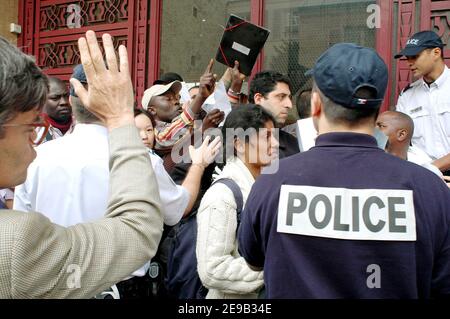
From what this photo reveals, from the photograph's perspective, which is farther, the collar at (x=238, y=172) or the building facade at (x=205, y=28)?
the building facade at (x=205, y=28)

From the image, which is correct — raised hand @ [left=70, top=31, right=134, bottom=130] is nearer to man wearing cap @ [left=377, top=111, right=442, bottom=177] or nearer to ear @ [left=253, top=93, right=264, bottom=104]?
man wearing cap @ [left=377, top=111, right=442, bottom=177]

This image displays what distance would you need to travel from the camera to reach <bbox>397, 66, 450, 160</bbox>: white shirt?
381cm

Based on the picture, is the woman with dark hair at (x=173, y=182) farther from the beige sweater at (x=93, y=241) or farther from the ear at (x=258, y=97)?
the ear at (x=258, y=97)

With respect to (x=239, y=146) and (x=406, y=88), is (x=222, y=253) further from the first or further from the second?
(x=406, y=88)

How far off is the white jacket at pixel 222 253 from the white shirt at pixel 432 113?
2.33 metres

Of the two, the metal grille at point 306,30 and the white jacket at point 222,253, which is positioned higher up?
the metal grille at point 306,30

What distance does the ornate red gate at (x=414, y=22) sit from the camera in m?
4.09

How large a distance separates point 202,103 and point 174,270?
4.68ft

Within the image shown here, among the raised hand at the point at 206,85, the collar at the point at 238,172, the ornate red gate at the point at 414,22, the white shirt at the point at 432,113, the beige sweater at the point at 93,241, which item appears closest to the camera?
the beige sweater at the point at 93,241

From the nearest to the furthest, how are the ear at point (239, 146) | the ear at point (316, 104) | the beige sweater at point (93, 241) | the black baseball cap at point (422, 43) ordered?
the beige sweater at point (93, 241)
the ear at point (316, 104)
the ear at point (239, 146)
the black baseball cap at point (422, 43)

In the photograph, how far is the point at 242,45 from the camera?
384 centimetres

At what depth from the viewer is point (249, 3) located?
492 centimetres

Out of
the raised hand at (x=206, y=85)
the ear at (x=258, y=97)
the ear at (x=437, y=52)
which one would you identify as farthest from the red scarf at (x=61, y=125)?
the ear at (x=437, y=52)

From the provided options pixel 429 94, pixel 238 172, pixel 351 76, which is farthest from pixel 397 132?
pixel 351 76
